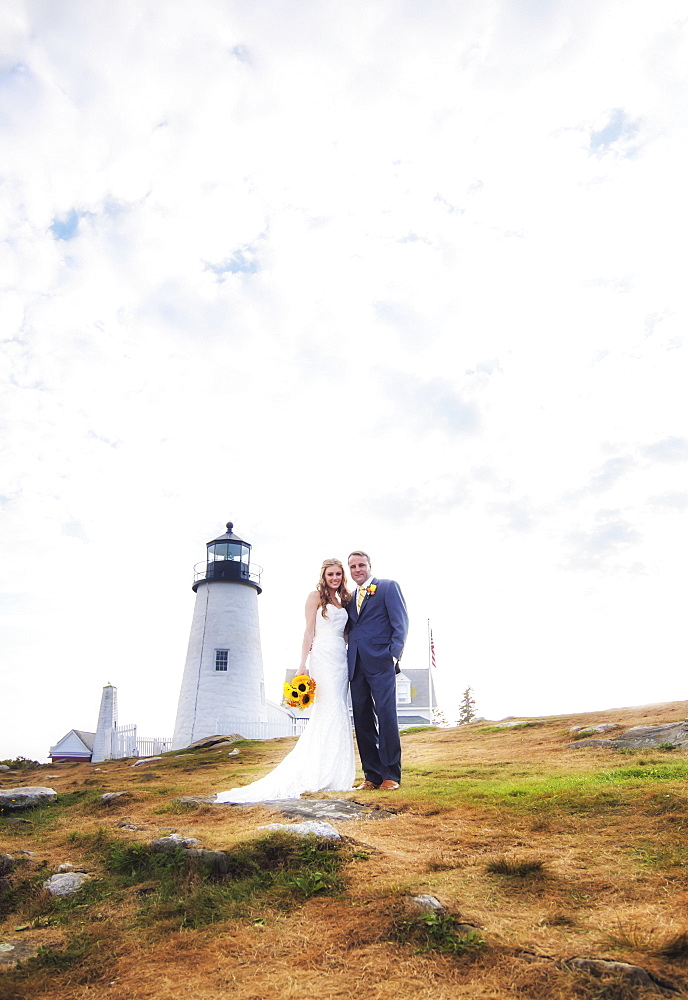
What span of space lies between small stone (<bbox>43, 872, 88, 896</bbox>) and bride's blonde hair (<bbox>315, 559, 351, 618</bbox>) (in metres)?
5.04

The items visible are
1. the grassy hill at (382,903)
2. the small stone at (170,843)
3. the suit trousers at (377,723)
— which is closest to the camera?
the grassy hill at (382,903)

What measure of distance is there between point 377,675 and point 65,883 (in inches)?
196

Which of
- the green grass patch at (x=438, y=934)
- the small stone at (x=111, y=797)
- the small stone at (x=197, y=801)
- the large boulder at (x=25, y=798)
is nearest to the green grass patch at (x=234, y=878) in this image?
the green grass patch at (x=438, y=934)

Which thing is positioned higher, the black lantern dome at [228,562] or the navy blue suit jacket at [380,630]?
the black lantern dome at [228,562]

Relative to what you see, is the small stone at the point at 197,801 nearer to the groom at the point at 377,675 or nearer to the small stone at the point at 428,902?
the groom at the point at 377,675

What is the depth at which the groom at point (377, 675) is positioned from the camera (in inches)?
383

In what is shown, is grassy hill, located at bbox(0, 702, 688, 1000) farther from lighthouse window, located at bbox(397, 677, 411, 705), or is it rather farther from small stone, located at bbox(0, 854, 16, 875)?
lighthouse window, located at bbox(397, 677, 411, 705)

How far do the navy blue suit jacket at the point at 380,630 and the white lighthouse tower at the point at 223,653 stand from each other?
74.1 ft

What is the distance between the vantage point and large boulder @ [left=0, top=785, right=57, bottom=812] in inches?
439

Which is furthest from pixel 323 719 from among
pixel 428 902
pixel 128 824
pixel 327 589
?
pixel 428 902

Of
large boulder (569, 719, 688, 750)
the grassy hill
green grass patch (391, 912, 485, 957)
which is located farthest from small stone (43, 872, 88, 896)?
large boulder (569, 719, 688, 750)

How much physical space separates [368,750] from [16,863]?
16.6ft

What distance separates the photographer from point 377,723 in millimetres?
9953

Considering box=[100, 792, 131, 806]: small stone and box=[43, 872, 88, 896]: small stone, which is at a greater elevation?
box=[100, 792, 131, 806]: small stone
